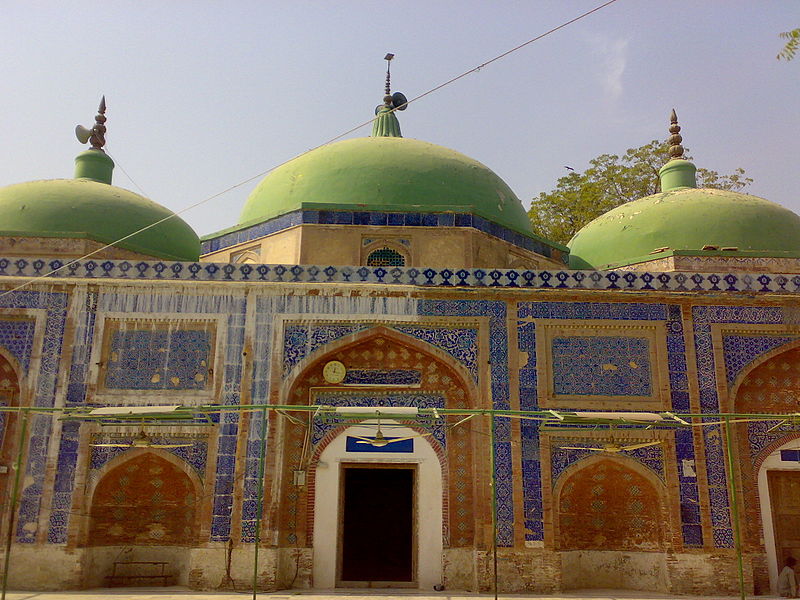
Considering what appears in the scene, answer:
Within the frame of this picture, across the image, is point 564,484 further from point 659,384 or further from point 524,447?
point 659,384

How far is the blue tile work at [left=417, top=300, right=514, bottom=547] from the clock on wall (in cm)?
141

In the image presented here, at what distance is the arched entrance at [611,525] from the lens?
1070 cm

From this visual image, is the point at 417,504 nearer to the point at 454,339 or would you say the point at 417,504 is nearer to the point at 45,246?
the point at 454,339

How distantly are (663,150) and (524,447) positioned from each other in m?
15.9

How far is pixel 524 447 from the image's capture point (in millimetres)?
10750

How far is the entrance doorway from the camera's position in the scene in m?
10.8

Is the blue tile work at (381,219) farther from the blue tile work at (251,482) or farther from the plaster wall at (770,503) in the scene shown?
the plaster wall at (770,503)

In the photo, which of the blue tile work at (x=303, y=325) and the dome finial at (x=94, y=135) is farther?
the dome finial at (x=94, y=135)

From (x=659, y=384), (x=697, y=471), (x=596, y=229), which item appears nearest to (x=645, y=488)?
(x=697, y=471)

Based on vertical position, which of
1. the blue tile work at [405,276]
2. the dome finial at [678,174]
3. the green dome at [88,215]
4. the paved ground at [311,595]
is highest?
the dome finial at [678,174]

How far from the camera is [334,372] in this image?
1118cm

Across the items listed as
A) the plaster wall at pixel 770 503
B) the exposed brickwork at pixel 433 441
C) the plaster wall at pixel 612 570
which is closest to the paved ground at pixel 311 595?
the plaster wall at pixel 612 570

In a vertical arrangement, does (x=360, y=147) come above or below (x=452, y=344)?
above

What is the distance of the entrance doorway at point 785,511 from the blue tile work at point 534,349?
1.93m
